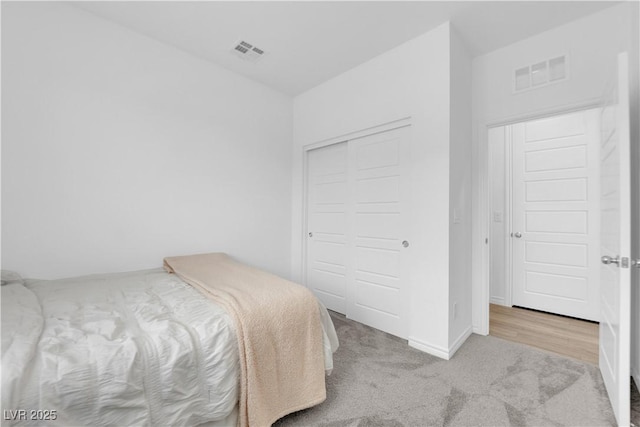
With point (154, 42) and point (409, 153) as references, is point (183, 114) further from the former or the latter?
point (409, 153)

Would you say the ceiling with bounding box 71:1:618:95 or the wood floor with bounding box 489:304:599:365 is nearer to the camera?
the ceiling with bounding box 71:1:618:95

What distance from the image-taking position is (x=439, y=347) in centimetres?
220

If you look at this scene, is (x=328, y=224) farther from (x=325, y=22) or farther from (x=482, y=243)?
(x=325, y=22)

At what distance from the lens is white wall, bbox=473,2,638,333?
2.07 metres

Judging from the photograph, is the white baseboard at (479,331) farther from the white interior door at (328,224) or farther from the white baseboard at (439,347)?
the white interior door at (328,224)

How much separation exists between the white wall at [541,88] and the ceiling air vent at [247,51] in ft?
6.74

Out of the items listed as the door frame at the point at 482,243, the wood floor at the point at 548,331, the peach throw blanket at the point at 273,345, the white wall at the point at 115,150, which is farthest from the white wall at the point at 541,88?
the white wall at the point at 115,150

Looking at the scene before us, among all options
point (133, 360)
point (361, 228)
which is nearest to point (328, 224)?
point (361, 228)

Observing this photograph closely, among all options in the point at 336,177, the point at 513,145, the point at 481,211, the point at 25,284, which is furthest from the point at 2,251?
the point at 513,145

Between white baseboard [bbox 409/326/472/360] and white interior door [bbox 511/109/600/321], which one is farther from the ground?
white interior door [bbox 511/109/600/321]

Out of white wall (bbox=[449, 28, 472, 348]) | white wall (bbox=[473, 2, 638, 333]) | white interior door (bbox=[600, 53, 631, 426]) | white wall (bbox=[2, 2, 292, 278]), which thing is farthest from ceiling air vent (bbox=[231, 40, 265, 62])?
white interior door (bbox=[600, 53, 631, 426])

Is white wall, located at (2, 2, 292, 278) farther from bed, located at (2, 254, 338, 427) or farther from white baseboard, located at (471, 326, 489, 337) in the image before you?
white baseboard, located at (471, 326, 489, 337)

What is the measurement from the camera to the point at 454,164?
2.28 metres

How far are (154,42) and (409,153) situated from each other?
2450 mm
